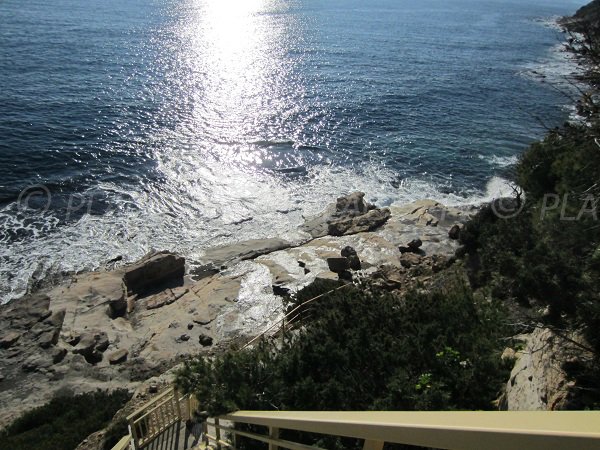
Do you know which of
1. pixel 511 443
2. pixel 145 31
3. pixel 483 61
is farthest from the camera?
pixel 145 31

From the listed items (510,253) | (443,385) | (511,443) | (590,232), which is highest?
(511,443)

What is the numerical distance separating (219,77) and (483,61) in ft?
123

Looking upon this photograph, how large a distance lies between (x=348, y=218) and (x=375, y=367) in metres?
19.9

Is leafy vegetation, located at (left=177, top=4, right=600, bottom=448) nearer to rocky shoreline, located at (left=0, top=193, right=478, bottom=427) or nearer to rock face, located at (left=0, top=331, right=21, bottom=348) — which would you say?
rocky shoreline, located at (left=0, top=193, right=478, bottom=427)

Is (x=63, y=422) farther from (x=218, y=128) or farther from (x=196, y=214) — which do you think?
(x=218, y=128)

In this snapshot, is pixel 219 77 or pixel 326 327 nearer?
pixel 326 327

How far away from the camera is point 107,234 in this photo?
86.8ft

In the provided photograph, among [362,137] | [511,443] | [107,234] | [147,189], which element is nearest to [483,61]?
[362,137]

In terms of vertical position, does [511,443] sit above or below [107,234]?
above

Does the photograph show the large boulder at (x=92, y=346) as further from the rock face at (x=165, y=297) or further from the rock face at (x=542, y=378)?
the rock face at (x=542, y=378)

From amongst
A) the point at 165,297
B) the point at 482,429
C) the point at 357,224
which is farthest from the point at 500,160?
the point at 482,429

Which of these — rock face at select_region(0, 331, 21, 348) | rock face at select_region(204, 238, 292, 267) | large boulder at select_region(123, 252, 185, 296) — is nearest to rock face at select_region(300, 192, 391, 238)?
rock face at select_region(204, 238, 292, 267)

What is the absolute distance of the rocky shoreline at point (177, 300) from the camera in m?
17.8

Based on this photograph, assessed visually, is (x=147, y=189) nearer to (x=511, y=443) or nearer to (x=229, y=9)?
(x=511, y=443)
